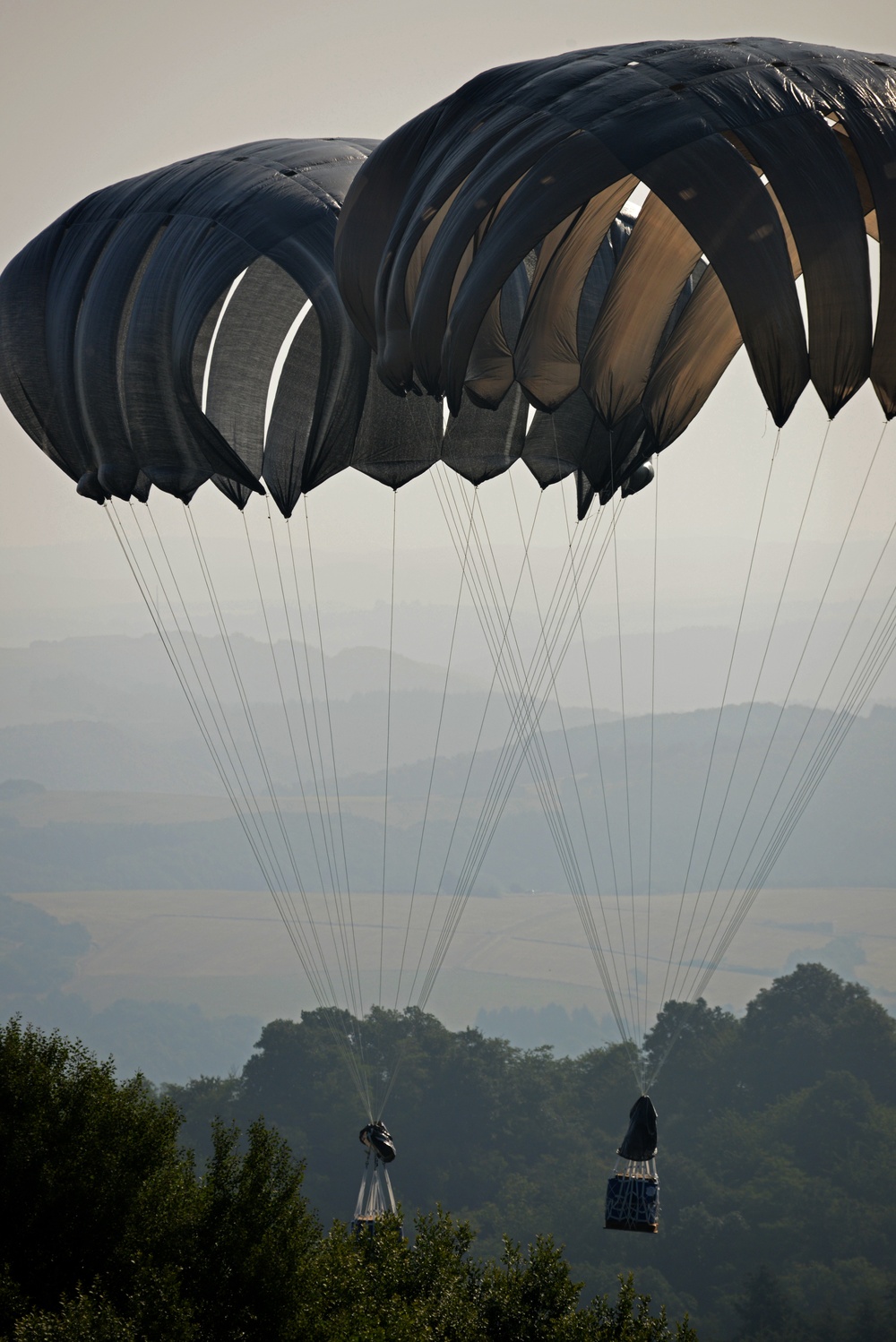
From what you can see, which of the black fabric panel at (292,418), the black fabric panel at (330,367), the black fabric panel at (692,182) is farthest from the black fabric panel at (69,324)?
the black fabric panel at (692,182)

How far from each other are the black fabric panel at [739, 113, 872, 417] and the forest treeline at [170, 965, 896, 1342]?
92.0m

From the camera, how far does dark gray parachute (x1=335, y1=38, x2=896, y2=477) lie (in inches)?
505

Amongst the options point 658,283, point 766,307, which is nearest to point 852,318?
point 766,307

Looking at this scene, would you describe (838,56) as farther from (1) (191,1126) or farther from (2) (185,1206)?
(1) (191,1126)

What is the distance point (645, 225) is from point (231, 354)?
632cm

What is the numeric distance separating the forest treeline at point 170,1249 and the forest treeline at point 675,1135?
74.7 m

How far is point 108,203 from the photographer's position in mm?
20375

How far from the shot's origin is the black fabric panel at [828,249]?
12.8 meters

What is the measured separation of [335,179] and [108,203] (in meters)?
3.42

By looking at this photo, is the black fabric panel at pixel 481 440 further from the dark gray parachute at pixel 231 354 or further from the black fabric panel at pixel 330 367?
the black fabric panel at pixel 330 367

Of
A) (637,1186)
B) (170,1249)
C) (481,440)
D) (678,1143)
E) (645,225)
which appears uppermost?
(645,225)

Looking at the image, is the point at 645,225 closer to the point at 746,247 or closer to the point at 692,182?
the point at 692,182

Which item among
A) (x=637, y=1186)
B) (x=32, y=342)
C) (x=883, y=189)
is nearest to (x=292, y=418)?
(x=32, y=342)

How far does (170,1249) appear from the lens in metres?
23.4
